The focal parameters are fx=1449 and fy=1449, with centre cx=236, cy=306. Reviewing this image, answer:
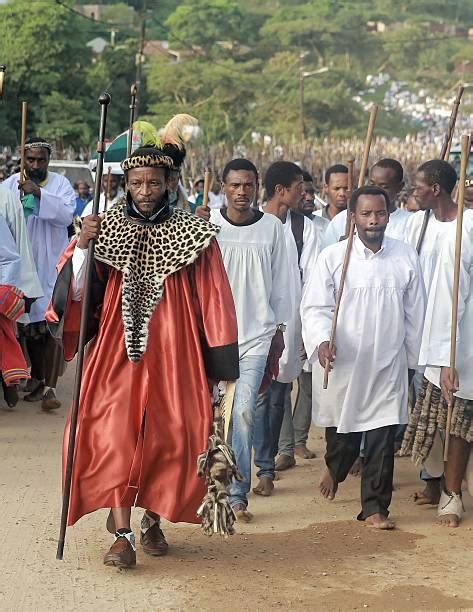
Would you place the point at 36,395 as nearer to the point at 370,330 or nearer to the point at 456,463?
the point at 370,330

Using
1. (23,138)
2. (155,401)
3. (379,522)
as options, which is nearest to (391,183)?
(379,522)

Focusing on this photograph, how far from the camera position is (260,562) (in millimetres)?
Result: 6984

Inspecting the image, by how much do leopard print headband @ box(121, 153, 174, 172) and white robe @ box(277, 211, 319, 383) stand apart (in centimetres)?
182

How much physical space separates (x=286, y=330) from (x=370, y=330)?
52.2 inches

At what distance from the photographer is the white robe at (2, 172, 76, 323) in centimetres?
1170

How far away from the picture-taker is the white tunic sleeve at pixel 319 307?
808cm

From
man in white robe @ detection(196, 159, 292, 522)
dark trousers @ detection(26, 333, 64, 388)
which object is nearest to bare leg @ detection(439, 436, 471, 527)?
man in white robe @ detection(196, 159, 292, 522)

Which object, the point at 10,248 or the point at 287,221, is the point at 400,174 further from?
the point at 10,248

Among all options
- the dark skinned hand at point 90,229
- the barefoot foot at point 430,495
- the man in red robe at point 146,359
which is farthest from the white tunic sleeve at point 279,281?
the dark skinned hand at point 90,229

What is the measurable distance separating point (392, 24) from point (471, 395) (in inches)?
4652

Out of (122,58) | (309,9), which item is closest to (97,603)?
(122,58)

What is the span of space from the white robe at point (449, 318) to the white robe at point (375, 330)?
111 millimetres

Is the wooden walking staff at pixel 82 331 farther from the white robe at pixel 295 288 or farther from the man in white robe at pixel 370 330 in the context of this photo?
the white robe at pixel 295 288

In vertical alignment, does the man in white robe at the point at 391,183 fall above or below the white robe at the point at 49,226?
above
